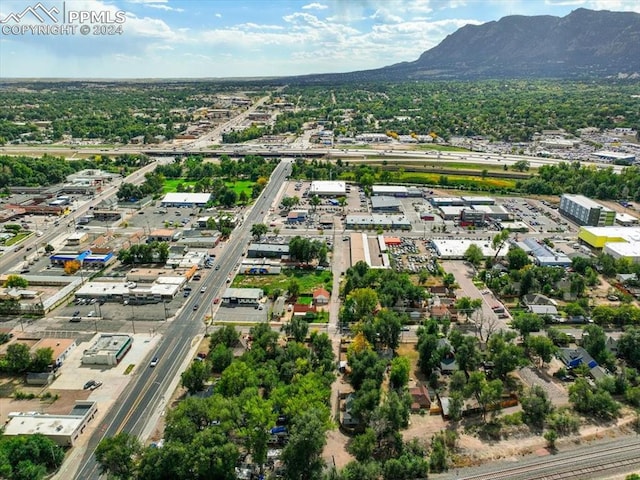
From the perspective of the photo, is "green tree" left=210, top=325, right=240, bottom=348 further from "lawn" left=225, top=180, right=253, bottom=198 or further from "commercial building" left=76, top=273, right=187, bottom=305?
"lawn" left=225, top=180, right=253, bottom=198

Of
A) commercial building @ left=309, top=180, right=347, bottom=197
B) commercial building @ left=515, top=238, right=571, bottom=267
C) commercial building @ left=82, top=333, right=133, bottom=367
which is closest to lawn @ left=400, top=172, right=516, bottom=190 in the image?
commercial building @ left=309, top=180, right=347, bottom=197

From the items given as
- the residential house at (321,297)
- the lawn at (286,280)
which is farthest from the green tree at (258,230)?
the residential house at (321,297)

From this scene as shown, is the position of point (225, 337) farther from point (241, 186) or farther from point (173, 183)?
point (173, 183)

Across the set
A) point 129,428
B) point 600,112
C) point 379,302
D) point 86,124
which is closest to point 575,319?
point 379,302

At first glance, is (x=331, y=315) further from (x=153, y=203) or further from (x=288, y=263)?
(x=153, y=203)

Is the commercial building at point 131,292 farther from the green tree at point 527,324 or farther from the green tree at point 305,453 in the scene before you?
the green tree at point 527,324

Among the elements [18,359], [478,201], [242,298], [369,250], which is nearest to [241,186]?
[369,250]
